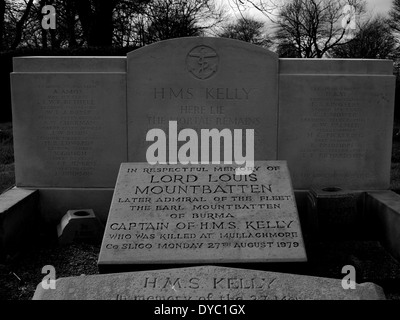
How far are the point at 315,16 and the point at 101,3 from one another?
764 inches

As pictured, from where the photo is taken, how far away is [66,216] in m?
5.22

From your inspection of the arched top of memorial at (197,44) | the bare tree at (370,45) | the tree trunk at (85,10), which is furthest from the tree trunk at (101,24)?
the bare tree at (370,45)

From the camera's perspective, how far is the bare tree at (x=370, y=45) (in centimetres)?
2934

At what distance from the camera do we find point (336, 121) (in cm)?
555

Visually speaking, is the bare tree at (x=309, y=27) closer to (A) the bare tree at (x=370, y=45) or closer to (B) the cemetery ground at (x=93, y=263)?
(A) the bare tree at (x=370, y=45)

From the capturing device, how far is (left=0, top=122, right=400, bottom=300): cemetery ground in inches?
159

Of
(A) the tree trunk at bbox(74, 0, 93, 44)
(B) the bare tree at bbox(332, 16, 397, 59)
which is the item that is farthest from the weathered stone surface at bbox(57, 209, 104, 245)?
(B) the bare tree at bbox(332, 16, 397, 59)

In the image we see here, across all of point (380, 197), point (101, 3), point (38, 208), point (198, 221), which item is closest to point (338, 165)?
point (380, 197)

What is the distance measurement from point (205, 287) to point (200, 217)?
3.61 feet

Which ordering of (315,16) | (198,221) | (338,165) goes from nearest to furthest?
1. (198,221)
2. (338,165)
3. (315,16)

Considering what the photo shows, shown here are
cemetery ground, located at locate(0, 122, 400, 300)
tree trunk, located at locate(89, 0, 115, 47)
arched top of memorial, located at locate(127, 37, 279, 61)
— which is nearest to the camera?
cemetery ground, located at locate(0, 122, 400, 300)

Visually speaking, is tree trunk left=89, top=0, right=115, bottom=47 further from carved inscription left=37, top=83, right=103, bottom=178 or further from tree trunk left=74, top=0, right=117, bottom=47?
carved inscription left=37, top=83, right=103, bottom=178

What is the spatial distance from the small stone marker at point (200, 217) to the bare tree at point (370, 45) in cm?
2643
